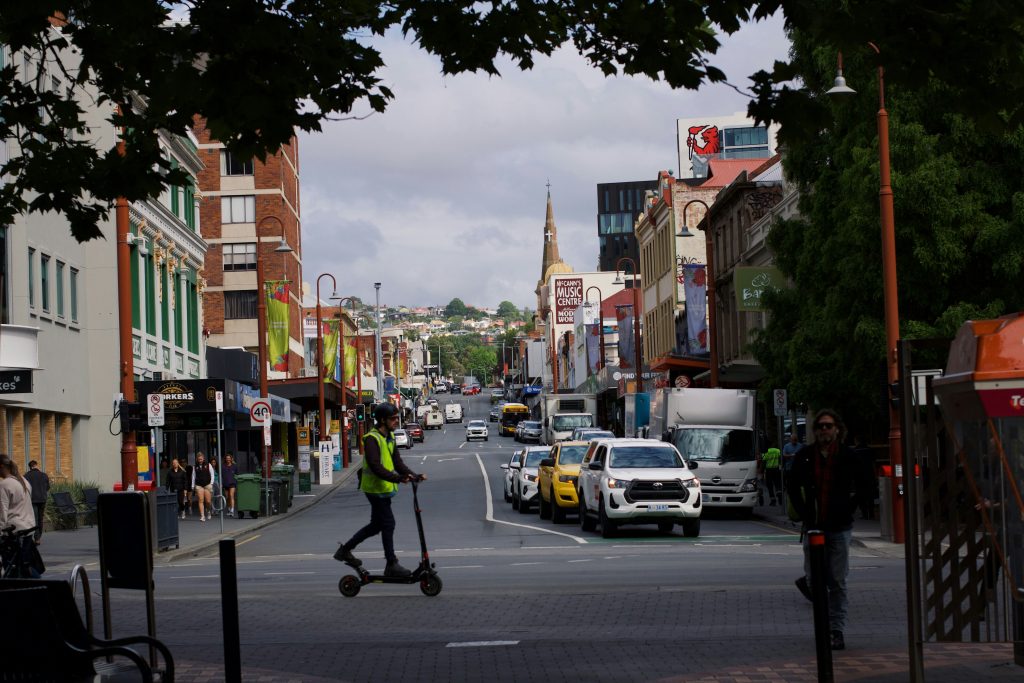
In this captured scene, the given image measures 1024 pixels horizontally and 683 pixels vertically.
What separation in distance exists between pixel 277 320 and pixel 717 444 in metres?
31.2

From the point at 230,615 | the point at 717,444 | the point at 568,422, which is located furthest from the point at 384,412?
the point at 568,422

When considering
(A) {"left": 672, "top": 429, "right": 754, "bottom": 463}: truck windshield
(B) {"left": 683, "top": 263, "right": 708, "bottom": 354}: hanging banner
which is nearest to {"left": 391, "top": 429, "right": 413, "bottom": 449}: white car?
(B) {"left": 683, "top": 263, "right": 708, "bottom": 354}: hanging banner

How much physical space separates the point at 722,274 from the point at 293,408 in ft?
59.9

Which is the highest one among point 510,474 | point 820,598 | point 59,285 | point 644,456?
point 59,285

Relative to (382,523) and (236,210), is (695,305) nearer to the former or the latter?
(236,210)

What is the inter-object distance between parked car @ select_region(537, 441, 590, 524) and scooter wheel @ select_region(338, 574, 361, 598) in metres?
15.5

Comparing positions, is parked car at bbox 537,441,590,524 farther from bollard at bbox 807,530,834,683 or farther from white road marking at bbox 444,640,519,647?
bollard at bbox 807,530,834,683

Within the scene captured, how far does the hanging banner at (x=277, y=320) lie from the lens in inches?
2501

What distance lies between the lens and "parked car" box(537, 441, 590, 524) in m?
33.2

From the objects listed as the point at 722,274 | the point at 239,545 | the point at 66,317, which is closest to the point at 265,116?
the point at 239,545

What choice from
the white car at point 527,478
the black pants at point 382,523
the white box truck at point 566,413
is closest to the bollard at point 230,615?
the black pants at point 382,523

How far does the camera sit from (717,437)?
120ft

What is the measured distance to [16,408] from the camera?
3809 cm

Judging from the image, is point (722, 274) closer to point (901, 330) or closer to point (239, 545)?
point (901, 330)
